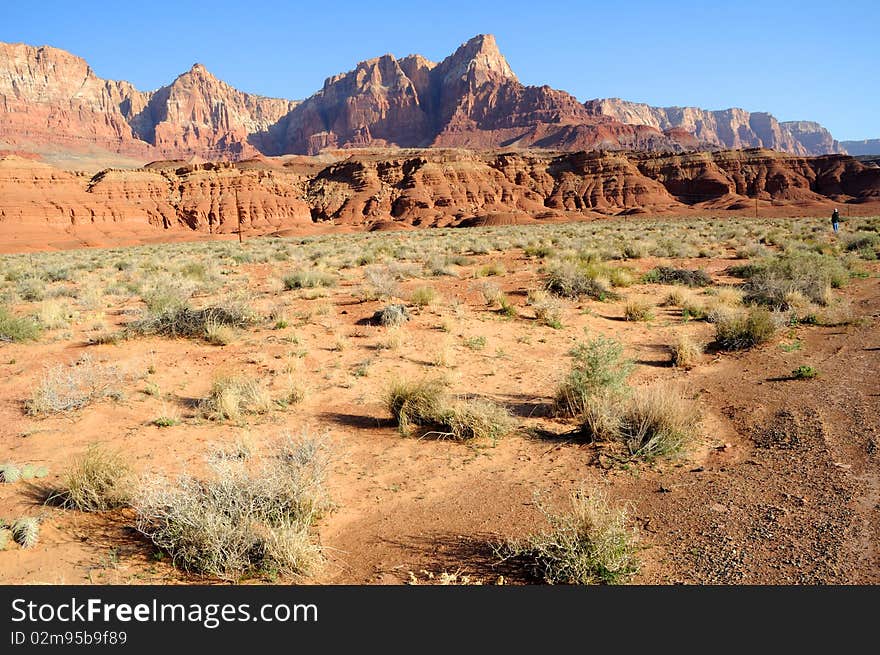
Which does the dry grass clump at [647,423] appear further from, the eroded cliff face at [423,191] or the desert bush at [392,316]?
the eroded cliff face at [423,191]

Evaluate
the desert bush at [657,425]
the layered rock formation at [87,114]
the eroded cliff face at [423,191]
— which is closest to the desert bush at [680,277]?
the desert bush at [657,425]

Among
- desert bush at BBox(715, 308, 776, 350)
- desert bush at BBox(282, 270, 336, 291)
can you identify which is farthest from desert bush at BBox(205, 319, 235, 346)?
desert bush at BBox(715, 308, 776, 350)

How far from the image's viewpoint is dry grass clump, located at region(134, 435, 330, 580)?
3.59 metres

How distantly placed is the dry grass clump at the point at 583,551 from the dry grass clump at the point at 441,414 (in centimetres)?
227

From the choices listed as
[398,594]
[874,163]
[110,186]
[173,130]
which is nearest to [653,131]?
[874,163]

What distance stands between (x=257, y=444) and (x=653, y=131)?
173 metres

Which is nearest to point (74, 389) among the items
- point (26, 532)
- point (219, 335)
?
point (219, 335)

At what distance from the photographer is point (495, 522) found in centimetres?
426

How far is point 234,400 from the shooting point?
6.60 metres

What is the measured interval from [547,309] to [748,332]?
3.73 m

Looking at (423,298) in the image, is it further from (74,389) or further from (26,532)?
(26,532)

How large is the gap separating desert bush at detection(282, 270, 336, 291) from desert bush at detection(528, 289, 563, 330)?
5.95 metres

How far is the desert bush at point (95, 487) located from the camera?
440cm

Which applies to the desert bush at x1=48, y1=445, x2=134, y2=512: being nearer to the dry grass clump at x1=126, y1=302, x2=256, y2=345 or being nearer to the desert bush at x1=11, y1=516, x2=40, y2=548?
the desert bush at x1=11, y1=516, x2=40, y2=548
